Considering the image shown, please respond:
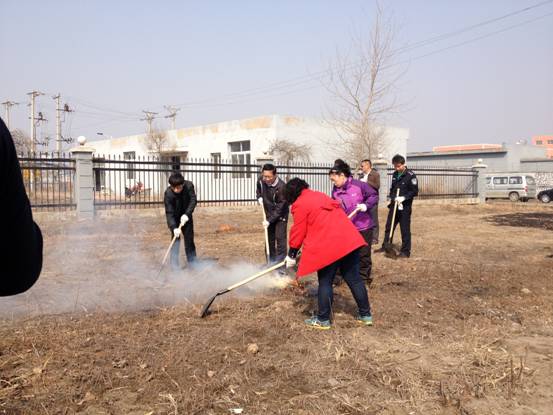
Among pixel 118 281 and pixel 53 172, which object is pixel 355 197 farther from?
pixel 53 172

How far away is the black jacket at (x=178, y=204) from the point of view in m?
6.63

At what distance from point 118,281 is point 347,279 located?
137 inches

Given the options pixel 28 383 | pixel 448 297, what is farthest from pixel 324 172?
pixel 28 383

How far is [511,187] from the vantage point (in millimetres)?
27562

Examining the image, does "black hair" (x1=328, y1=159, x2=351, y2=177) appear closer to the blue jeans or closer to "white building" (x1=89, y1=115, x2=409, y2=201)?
the blue jeans

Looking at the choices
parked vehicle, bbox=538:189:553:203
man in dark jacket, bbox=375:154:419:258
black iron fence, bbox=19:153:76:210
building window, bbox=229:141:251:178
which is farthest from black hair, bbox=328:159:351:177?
parked vehicle, bbox=538:189:553:203

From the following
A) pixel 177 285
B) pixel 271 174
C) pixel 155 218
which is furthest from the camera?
pixel 155 218

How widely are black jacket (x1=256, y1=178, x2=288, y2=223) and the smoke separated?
0.87 metres

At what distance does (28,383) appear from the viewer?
3.26 m

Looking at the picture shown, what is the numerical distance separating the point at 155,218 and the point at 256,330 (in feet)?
36.6

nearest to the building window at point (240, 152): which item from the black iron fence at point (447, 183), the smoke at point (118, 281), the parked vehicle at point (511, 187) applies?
the black iron fence at point (447, 183)

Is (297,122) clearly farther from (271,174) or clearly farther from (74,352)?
(74,352)

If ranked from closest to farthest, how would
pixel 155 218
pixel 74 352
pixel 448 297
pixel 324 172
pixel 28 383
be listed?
pixel 28 383
pixel 74 352
pixel 448 297
pixel 155 218
pixel 324 172

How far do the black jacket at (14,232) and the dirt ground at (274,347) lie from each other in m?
2.01
